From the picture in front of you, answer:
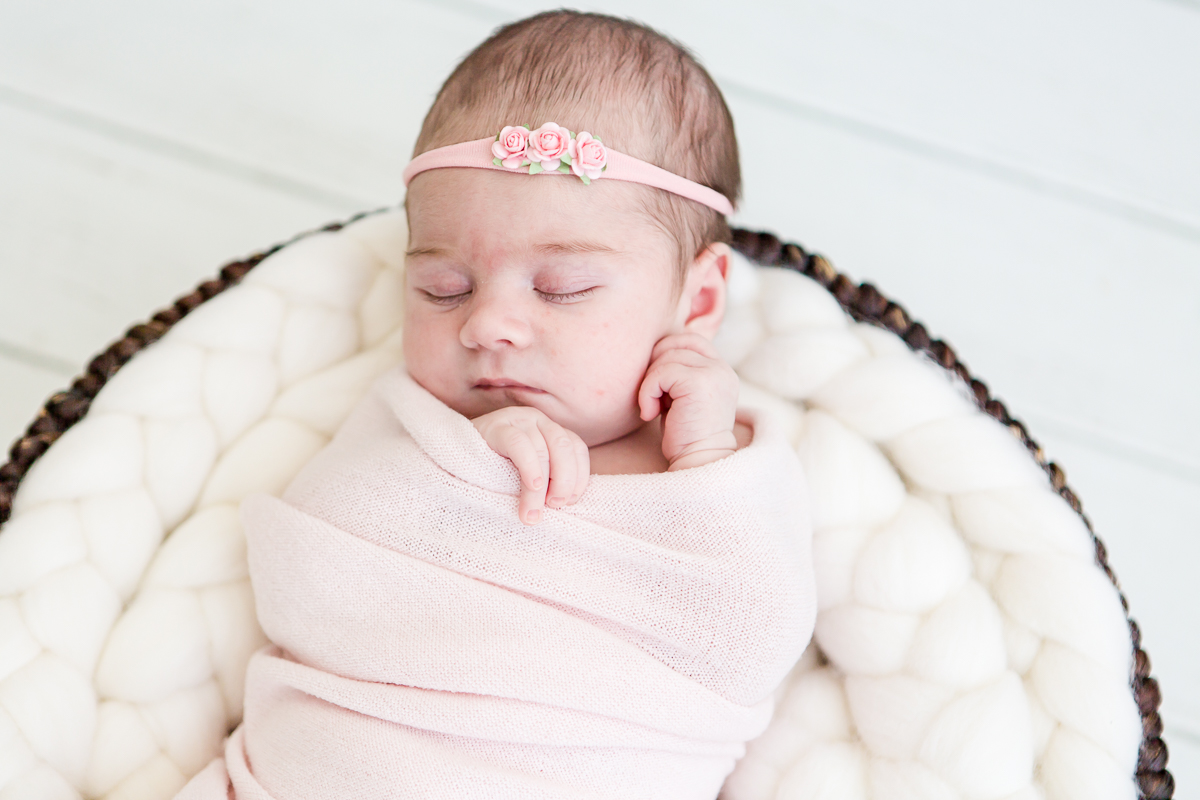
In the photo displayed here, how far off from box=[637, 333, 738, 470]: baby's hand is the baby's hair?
0.46 feet

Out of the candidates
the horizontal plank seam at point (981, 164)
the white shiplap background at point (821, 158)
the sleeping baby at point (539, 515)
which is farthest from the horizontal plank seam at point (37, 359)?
the horizontal plank seam at point (981, 164)

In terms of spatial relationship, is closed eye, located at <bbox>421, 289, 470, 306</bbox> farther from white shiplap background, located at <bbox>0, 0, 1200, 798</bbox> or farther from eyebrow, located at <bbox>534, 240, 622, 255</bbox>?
white shiplap background, located at <bbox>0, 0, 1200, 798</bbox>

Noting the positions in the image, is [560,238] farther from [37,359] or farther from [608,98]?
[37,359]

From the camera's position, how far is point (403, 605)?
112 cm

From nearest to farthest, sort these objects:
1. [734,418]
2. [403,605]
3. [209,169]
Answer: [403,605] → [734,418] → [209,169]

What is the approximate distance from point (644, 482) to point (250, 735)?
56cm

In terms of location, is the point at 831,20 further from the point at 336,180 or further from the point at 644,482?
the point at 644,482

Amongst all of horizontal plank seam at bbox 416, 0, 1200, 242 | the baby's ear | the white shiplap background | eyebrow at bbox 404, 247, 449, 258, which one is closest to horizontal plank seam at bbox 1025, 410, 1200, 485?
the white shiplap background

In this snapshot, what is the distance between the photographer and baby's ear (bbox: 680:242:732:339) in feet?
4.35

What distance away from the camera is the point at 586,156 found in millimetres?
1163

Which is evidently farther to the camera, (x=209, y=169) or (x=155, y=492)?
(x=209, y=169)

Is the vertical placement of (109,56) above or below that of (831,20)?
below

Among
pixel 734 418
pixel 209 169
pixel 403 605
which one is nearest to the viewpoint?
pixel 403 605

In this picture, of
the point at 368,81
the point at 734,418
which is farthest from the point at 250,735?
the point at 368,81
